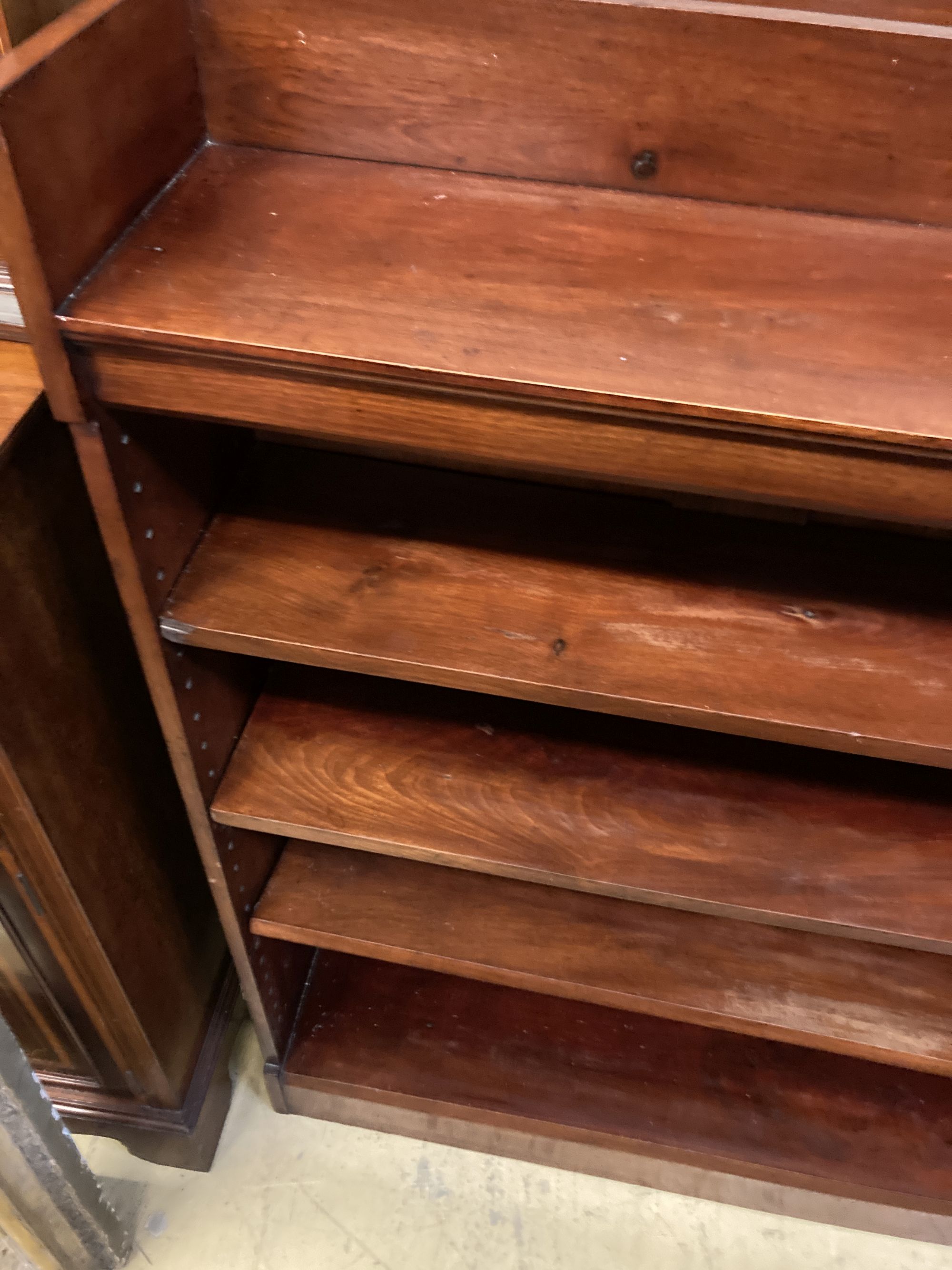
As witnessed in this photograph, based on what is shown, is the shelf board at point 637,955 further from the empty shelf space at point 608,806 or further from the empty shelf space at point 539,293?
the empty shelf space at point 539,293

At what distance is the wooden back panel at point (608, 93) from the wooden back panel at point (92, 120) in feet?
0.17

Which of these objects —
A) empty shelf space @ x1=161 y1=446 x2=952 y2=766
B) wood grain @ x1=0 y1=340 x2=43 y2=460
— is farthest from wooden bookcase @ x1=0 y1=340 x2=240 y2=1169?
empty shelf space @ x1=161 y1=446 x2=952 y2=766

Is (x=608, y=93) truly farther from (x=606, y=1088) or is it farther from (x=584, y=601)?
(x=606, y=1088)

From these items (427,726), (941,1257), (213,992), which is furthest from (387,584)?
(941,1257)

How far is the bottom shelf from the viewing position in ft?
3.86

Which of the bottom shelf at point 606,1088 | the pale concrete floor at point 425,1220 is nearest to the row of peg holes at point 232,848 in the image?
the bottom shelf at point 606,1088

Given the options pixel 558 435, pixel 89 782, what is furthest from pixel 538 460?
pixel 89 782

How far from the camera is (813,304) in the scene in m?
0.60

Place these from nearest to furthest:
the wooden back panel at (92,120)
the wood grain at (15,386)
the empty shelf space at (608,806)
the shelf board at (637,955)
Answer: the wooden back panel at (92,120) < the wood grain at (15,386) < the empty shelf space at (608,806) < the shelf board at (637,955)

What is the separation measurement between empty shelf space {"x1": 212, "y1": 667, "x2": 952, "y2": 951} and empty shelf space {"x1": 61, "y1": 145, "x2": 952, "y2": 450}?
429 mm

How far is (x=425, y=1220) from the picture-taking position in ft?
4.06

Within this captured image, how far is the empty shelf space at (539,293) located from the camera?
1.76 ft

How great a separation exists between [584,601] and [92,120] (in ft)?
1.55

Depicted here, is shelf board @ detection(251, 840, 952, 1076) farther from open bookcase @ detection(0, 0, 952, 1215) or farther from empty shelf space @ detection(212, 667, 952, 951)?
empty shelf space @ detection(212, 667, 952, 951)
